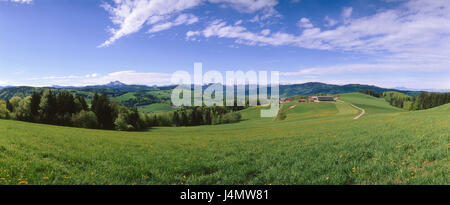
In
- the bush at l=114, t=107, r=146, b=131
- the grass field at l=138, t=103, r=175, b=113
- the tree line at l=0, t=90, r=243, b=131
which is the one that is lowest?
the grass field at l=138, t=103, r=175, b=113

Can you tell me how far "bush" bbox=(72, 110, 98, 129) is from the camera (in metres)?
27.9

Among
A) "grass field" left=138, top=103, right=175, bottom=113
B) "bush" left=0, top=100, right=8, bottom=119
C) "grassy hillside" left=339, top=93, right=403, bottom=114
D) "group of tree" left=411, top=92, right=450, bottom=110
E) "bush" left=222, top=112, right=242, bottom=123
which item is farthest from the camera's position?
"grass field" left=138, top=103, right=175, bottom=113

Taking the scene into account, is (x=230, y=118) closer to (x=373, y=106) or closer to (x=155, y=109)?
(x=373, y=106)

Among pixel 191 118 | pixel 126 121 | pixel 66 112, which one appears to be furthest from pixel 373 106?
pixel 66 112

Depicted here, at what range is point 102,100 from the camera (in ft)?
117

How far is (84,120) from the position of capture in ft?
94.1

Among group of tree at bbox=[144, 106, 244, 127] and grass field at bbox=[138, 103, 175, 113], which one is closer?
group of tree at bbox=[144, 106, 244, 127]

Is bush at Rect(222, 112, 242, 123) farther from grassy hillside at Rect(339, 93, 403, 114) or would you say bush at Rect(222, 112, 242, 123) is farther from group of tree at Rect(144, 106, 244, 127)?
grassy hillside at Rect(339, 93, 403, 114)

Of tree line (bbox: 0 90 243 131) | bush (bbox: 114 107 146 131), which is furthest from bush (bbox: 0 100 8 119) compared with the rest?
bush (bbox: 114 107 146 131)

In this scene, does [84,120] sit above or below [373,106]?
above

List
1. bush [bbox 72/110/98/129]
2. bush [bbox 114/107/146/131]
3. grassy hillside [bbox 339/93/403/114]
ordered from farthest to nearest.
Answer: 1. grassy hillside [bbox 339/93/403/114]
2. bush [bbox 114/107/146/131]
3. bush [bbox 72/110/98/129]

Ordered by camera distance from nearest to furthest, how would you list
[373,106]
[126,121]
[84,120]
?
[84,120]
[126,121]
[373,106]
